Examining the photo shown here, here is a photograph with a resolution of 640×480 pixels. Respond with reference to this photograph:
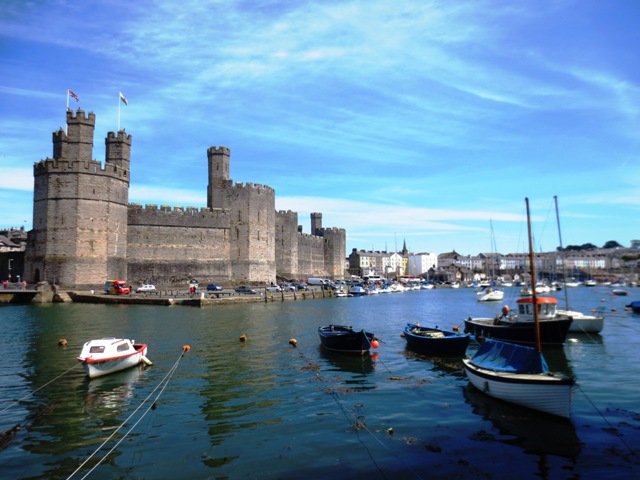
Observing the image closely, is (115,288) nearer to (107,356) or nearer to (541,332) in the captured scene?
(107,356)

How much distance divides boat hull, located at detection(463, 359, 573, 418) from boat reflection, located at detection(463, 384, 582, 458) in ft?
0.61

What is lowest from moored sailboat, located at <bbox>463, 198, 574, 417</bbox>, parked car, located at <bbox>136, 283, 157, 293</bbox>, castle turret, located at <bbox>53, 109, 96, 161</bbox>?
moored sailboat, located at <bbox>463, 198, 574, 417</bbox>

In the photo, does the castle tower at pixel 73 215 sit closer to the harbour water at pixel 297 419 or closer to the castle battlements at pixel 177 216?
the castle battlements at pixel 177 216

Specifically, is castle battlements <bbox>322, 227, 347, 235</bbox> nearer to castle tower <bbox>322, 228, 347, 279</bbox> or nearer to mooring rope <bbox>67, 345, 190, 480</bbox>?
castle tower <bbox>322, 228, 347, 279</bbox>

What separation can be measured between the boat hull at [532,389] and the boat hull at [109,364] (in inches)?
459

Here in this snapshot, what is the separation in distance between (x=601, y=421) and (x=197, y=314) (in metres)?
28.7

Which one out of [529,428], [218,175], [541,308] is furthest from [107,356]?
[218,175]

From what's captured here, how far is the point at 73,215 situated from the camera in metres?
46.6

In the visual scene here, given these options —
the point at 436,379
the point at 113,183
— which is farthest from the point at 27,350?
the point at 113,183

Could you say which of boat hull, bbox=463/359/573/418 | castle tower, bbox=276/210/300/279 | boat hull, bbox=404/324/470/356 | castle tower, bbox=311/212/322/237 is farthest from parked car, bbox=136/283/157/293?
boat hull, bbox=463/359/573/418

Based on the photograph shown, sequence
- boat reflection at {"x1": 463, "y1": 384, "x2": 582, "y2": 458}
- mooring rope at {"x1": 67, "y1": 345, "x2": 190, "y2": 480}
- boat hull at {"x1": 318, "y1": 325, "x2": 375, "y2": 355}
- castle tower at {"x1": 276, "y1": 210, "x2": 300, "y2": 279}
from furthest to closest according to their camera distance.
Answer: castle tower at {"x1": 276, "y1": 210, "x2": 300, "y2": 279} < boat hull at {"x1": 318, "y1": 325, "x2": 375, "y2": 355} < boat reflection at {"x1": 463, "y1": 384, "x2": 582, "y2": 458} < mooring rope at {"x1": 67, "y1": 345, "x2": 190, "y2": 480}

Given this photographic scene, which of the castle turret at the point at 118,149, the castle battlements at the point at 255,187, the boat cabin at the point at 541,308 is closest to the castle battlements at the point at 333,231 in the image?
the castle battlements at the point at 255,187

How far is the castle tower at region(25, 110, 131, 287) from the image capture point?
151ft

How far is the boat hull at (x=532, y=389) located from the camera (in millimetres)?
11383
